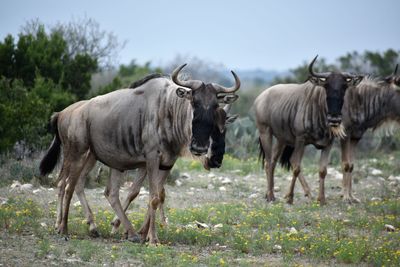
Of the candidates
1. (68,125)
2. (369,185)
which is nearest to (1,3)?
(369,185)

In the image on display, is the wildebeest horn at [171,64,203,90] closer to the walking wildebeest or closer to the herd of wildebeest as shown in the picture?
the herd of wildebeest

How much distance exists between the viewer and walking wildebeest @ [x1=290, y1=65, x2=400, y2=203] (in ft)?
43.2

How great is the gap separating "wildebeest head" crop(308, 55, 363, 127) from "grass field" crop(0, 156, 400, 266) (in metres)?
1.47

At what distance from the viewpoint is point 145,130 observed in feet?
28.5

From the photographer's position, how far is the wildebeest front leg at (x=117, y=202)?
8.73 metres

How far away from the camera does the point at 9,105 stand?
1454cm

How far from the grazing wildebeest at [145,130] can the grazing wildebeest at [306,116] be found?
386cm

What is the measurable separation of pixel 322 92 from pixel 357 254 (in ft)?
16.5

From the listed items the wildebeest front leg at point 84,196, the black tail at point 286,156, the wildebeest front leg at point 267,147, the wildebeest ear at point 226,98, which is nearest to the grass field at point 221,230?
the wildebeest front leg at point 84,196

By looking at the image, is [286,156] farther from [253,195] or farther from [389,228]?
[389,228]

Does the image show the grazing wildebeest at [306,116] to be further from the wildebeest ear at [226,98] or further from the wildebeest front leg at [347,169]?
the wildebeest ear at [226,98]

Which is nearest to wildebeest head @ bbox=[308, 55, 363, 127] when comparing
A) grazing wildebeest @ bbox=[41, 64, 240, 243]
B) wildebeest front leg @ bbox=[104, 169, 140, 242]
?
grazing wildebeest @ bbox=[41, 64, 240, 243]

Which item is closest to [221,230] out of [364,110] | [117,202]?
[117,202]

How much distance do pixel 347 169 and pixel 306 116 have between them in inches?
53.9
